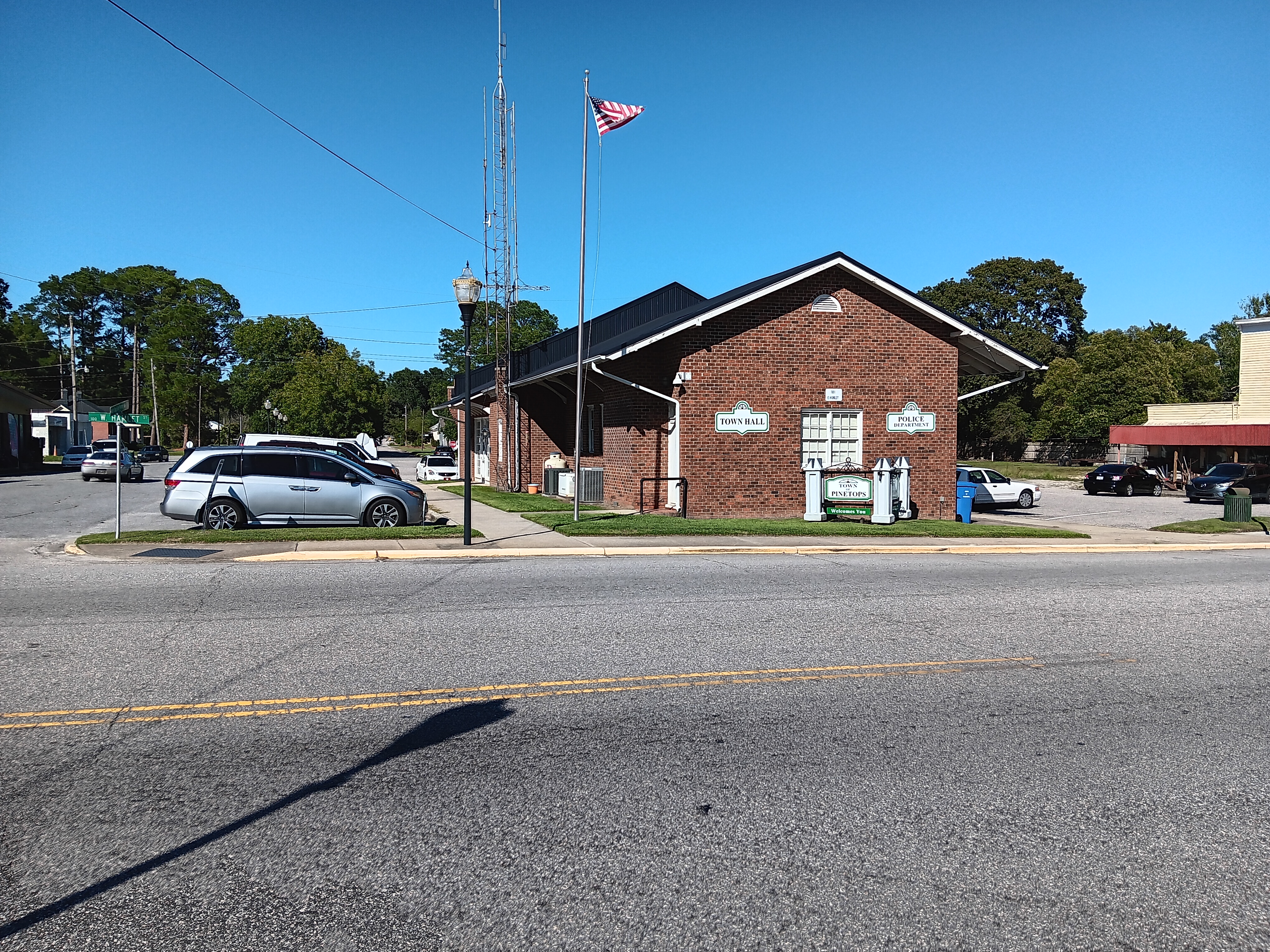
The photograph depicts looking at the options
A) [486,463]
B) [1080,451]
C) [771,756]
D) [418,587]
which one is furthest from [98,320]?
[771,756]

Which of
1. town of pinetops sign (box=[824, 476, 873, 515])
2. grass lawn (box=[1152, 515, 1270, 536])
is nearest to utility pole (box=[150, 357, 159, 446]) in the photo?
town of pinetops sign (box=[824, 476, 873, 515])

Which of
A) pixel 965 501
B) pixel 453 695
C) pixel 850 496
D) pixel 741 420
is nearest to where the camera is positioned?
pixel 453 695

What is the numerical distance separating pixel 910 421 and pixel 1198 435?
102 feet

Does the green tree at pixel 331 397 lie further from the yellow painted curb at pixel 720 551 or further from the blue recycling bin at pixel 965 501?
the yellow painted curb at pixel 720 551

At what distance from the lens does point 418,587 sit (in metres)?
10.7

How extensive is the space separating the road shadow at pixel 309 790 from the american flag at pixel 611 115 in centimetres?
1462

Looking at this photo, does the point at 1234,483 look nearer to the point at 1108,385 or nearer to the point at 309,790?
the point at 1108,385

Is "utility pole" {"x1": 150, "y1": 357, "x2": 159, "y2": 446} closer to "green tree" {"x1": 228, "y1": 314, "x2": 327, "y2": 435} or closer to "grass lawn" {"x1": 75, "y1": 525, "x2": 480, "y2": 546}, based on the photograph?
"green tree" {"x1": 228, "y1": 314, "x2": 327, "y2": 435}

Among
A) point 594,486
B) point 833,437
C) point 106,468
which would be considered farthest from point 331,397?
point 833,437

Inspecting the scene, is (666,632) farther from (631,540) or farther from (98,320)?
(98,320)

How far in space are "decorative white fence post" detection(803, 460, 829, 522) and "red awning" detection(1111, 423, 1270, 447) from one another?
32348 mm

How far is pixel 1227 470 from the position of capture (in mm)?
35344

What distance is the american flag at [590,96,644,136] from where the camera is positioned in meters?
18.0

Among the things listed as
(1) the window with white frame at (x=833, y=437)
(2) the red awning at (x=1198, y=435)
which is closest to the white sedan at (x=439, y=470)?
(1) the window with white frame at (x=833, y=437)
